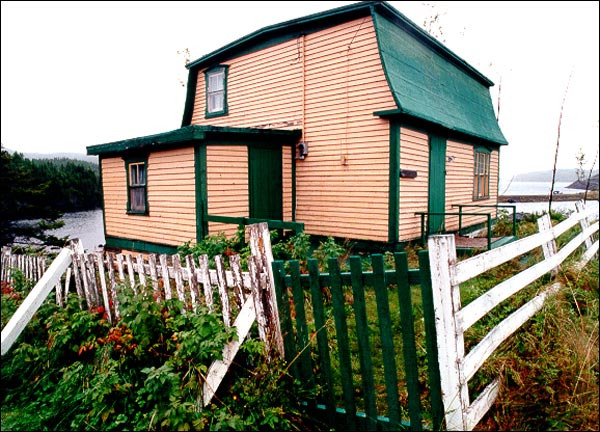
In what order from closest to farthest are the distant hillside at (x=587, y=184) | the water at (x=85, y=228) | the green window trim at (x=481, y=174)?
→ the distant hillside at (x=587, y=184)
the water at (x=85, y=228)
the green window trim at (x=481, y=174)

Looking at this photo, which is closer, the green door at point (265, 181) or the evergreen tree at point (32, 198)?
the green door at point (265, 181)

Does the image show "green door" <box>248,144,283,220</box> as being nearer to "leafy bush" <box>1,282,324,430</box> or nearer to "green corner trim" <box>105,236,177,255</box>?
"green corner trim" <box>105,236,177,255</box>

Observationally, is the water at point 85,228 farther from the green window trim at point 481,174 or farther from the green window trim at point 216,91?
the green window trim at point 481,174

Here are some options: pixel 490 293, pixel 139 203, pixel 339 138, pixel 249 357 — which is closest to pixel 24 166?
pixel 139 203

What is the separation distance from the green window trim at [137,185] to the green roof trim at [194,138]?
412mm

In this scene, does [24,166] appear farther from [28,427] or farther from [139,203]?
[28,427]

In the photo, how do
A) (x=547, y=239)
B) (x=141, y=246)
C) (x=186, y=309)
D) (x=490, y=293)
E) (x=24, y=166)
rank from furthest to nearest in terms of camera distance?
1. (x=24, y=166)
2. (x=141, y=246)
3. (x=547, y=239)
4. (x=186, y=309)
5. (x=490, y=293)

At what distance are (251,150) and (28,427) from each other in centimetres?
781

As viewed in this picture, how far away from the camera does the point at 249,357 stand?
3408 mm

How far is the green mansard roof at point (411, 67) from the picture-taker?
31.0 feet

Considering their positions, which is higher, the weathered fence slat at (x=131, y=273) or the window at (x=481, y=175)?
the window at (x=481, y=175)

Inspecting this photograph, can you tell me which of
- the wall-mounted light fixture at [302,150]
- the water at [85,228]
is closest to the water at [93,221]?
the water at [85,228]

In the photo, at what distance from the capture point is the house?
947 centimetres

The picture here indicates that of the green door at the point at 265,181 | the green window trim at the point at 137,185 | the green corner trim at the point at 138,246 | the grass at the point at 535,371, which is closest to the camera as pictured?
the grass at the point at 535,371
